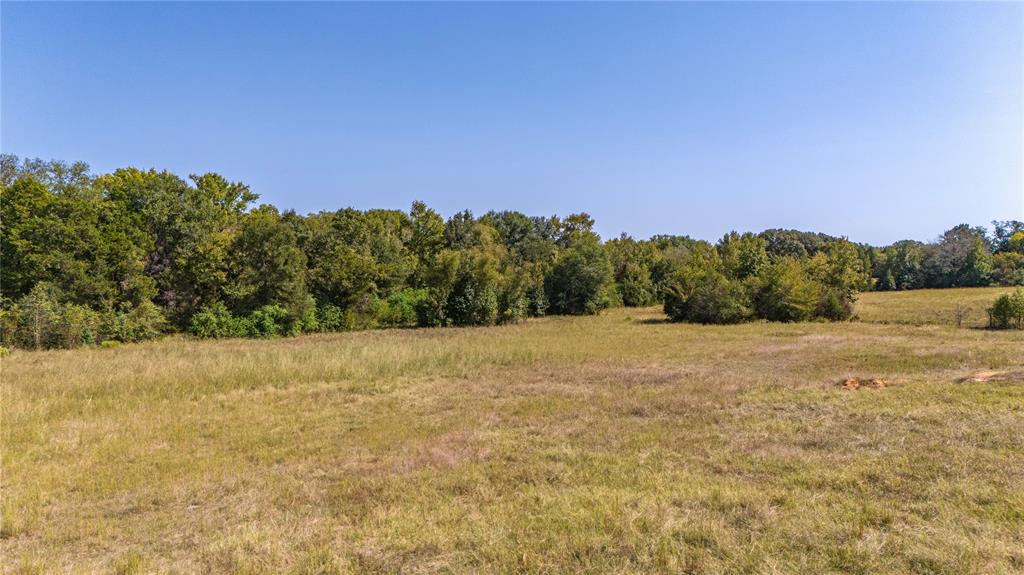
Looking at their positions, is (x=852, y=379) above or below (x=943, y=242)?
below

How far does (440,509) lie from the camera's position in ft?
20.6

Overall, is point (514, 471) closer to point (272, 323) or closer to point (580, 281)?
point (272, 323)

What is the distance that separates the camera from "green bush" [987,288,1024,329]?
29.3 metres

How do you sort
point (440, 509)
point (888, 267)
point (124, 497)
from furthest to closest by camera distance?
point (888, 267) → point (124, 497) → point (440, 509)

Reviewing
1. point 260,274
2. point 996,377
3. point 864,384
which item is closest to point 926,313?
point 996,377

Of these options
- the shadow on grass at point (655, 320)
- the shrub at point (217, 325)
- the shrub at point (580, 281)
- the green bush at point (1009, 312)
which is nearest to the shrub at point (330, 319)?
the shrub at point (217, 325)

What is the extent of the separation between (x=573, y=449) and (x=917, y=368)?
1419cm

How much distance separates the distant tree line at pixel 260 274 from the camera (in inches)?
1137

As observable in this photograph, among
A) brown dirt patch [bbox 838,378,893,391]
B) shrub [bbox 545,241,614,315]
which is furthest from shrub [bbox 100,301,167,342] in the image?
brown dirt patch [bbox 838,378,893,391]

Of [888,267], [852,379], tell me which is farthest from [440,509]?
[888,267]

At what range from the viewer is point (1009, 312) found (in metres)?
29.5

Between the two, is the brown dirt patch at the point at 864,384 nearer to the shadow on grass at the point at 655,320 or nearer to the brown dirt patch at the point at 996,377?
the brown dirt patch at the point at 996,377

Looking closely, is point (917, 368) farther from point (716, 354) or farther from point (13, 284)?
point (13, 284)

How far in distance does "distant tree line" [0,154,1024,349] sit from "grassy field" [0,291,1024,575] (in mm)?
15176
